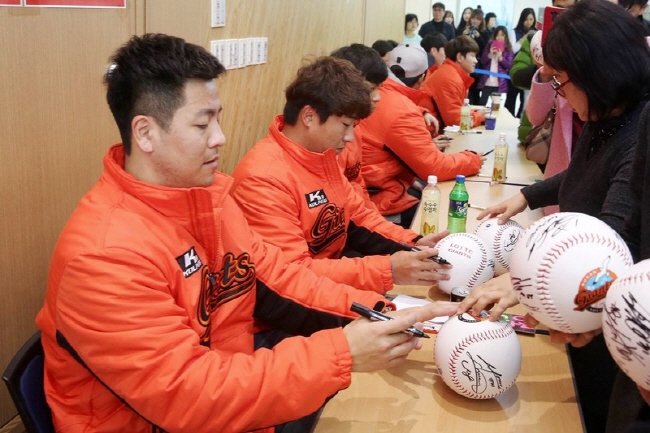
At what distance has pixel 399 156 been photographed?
3551 mm

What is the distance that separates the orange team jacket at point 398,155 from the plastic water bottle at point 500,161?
16 centimetres

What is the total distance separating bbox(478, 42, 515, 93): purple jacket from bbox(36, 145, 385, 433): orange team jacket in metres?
7.89

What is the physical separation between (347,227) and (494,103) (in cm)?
409

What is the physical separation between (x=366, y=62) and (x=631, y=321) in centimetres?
248

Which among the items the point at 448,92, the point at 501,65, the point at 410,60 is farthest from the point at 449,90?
the point at 501,65

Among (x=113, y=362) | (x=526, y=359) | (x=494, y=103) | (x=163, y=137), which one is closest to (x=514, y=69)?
(x=494, y=103)

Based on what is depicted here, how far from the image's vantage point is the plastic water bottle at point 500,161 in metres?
3.38

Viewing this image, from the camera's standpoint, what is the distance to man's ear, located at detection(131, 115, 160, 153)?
1.37 m

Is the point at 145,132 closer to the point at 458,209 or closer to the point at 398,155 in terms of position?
the point at 458,209

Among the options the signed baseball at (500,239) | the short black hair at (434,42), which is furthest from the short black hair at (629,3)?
the short black hair at (434,42)

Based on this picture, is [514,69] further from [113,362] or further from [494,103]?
[113,362]
